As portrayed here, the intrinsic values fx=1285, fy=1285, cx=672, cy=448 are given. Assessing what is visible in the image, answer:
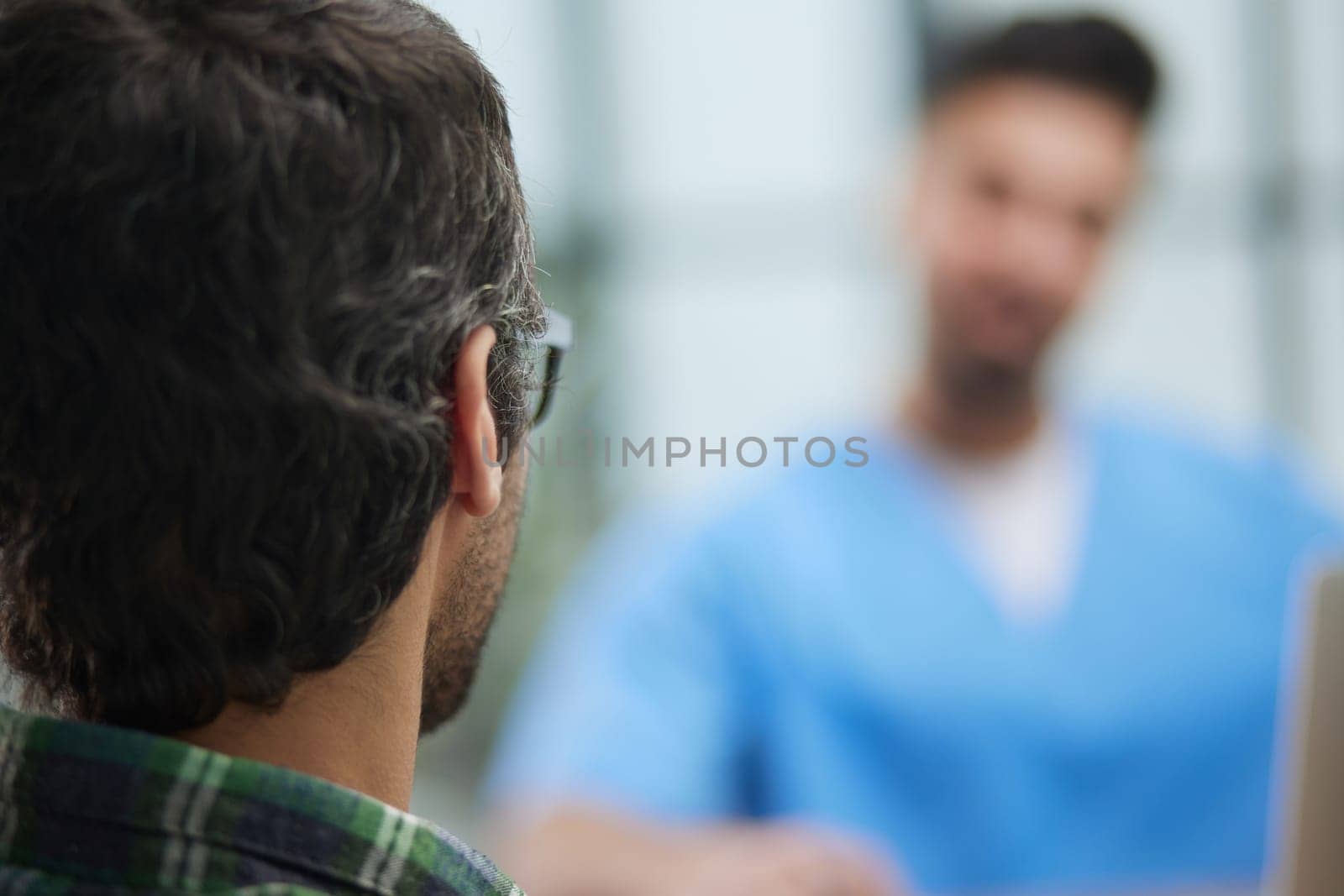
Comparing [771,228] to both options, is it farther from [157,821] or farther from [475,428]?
[157,821]

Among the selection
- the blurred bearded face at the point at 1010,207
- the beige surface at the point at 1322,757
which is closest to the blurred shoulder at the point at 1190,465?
the blurred bearded face at the point at 1010,207

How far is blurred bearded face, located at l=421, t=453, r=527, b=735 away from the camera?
0.59m

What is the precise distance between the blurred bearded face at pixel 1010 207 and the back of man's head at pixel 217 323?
1609 millimetres

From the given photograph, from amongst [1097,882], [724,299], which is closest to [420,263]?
[1097,882]

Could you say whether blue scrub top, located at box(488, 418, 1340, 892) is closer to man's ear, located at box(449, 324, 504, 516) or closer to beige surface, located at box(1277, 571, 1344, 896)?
beige surface, located at box(1277, 571, 1344, 896)

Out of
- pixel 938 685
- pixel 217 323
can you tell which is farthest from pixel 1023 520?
pixel 217 323

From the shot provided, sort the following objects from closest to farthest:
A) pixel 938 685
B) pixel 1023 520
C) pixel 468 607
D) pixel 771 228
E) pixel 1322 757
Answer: pixel 468 607 < pixel 1322 757 < pixel 938 685 < pixel 1023 520 < pixel 771 228

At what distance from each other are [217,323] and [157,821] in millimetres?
179

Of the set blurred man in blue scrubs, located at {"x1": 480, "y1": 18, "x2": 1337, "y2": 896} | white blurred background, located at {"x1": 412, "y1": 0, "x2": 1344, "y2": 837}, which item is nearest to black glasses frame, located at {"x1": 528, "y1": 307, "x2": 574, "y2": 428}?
blurred man in blue scrubs, located at {"x1": 480, "y1": 18, "x2": 1337, "y2": 896}

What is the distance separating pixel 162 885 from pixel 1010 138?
184 cm

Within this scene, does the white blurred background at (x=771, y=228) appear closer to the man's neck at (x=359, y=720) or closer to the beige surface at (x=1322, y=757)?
the beige surface at (x=1322, y=757)

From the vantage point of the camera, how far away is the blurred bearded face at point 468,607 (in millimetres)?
589

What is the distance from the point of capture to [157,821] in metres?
0.45

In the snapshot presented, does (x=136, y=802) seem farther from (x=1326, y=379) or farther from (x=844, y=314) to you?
(x=1326, y=379)
